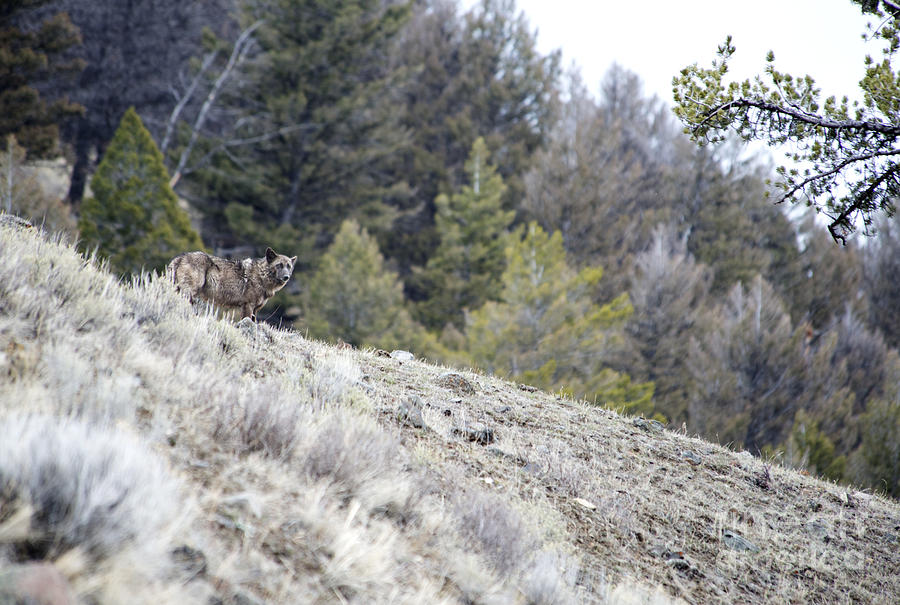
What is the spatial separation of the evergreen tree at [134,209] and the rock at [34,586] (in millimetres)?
18915

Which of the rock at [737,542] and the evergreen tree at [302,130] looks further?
the evergreen tree at [302,130]

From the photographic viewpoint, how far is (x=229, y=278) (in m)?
7.31

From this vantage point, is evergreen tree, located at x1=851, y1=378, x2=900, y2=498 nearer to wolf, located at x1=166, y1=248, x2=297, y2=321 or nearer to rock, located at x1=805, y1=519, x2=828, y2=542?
rock, located at x1=805, y1=519, x2=828, y2=542

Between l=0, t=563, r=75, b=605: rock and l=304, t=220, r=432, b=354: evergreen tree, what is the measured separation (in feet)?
71.2

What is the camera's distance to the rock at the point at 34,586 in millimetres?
1991

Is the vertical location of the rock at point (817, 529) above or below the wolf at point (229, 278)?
below

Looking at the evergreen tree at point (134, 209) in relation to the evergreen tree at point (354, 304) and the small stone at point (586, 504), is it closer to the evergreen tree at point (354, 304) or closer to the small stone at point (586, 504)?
the evergreen tree at point (354, 304)

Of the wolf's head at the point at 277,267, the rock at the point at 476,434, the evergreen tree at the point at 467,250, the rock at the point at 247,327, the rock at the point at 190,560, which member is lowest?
the rock at the point at 190,560

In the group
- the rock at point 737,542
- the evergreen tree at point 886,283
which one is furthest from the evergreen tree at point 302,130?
the evergreen tree at point 886,283

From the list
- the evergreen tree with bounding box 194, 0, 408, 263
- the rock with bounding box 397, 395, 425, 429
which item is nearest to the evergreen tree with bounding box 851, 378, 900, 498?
the rock with bounding box 397, 395, 425, 429

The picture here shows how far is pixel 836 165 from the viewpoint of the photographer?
6891 millimetres

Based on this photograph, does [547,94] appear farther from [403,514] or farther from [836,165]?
[403,514]

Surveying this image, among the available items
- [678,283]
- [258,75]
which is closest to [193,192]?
[258,75]

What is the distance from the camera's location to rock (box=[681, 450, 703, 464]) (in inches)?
275
